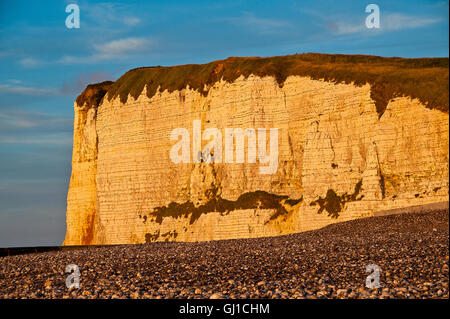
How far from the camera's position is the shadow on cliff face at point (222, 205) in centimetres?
4653

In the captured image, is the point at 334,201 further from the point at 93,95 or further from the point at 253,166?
the point at 93,95

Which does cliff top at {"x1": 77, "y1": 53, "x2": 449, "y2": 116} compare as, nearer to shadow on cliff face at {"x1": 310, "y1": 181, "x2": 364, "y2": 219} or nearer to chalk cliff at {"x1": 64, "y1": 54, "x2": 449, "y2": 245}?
chalk cliff at {"x1": 64, "y1": 54, "x2": 449, "y2": 245}

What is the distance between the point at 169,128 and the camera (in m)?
55.0

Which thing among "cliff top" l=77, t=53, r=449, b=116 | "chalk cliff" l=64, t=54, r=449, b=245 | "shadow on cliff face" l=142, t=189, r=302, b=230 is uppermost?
"cliff top" l=77, t=53, r=449, b=116

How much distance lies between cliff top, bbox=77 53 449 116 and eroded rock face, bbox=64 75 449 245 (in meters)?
0.60

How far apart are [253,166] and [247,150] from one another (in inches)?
50.2

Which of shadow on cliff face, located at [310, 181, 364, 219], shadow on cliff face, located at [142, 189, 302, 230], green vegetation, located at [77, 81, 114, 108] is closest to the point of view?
shadow on cliff face, located at [310, 181, 364, 219]

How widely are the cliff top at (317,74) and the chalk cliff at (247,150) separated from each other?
0.11 meters

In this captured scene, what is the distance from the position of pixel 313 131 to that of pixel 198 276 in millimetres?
25649

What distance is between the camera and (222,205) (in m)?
49.4

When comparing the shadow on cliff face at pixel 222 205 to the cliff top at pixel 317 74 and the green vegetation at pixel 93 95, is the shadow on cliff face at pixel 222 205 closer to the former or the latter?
the cliff top at pixel 317 74

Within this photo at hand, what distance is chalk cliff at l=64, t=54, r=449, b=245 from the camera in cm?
3850

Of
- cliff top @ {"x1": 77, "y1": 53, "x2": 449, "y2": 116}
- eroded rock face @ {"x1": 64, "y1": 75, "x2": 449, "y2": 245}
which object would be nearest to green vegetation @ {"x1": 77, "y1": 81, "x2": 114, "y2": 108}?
cliff top @ {"x1": 77, "y1": 53, "x2": 449, "y2": 116}
